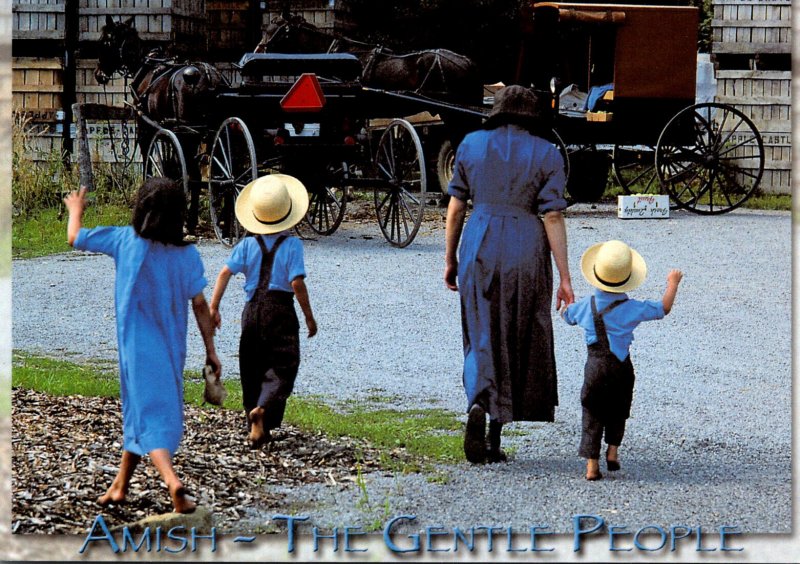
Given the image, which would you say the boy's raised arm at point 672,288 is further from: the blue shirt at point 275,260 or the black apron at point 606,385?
the blue shirt at point 275,260

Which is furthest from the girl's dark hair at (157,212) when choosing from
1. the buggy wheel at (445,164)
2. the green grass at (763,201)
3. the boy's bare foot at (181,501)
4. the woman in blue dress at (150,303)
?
the green grass at (763,201)

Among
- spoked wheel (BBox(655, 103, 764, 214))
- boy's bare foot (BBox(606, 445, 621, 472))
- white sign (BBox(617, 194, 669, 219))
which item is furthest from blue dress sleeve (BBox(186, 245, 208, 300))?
spoked wheel (BBox(655, 103, 764, 214))

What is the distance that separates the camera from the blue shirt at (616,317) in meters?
4.16

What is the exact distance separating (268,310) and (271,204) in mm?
383

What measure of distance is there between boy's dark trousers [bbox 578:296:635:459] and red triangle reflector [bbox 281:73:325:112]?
11.8 feet

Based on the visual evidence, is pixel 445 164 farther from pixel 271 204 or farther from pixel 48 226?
pixel 271 204

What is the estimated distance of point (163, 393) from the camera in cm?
364

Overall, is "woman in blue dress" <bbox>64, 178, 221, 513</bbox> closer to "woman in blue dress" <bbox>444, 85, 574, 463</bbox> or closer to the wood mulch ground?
the wood mulch ground

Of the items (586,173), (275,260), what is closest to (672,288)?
(275,260)

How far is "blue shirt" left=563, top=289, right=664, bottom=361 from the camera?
13.6 ft

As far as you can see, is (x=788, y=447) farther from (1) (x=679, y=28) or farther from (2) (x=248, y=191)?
(1) (x=679, y=28)

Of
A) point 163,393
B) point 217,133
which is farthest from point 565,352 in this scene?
point 163,393

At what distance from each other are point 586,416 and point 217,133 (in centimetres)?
427

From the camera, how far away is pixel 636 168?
43.9 feet
